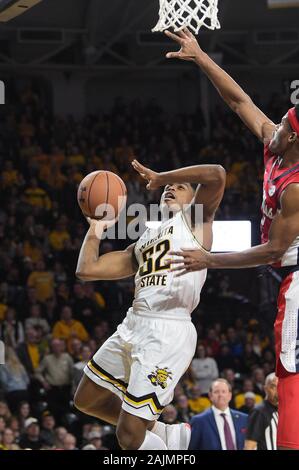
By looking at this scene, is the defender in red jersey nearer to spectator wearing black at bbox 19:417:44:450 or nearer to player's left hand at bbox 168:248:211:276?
player's left hand at bbox 168:248:211:276

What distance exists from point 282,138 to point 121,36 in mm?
14530

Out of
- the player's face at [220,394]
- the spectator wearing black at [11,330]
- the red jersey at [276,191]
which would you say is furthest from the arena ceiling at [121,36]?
the red jersey at [276,191]

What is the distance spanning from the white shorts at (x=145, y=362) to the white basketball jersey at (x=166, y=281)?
7 cm

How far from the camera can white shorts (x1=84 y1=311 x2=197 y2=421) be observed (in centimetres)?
605

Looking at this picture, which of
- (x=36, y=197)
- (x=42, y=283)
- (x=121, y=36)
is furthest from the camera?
(x=121, y=36)

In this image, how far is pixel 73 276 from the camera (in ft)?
47.6

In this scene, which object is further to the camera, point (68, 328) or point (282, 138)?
point (68, 328)

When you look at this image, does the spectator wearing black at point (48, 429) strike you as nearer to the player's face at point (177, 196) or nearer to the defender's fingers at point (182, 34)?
the player's face at point (177, 196)

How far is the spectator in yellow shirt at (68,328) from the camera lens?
1325 centimetres

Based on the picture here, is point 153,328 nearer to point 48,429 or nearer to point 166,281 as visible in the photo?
point 166,281

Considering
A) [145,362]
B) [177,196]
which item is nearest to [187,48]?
[177,196]

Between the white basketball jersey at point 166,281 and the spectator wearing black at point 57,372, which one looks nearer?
the white basketball jersey at point 166,281

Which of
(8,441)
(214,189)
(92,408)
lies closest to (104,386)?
(92,408)

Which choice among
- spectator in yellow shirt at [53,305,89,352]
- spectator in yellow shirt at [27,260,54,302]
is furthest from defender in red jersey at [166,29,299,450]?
spectator in yellow shirt at [27,260,54,302]
